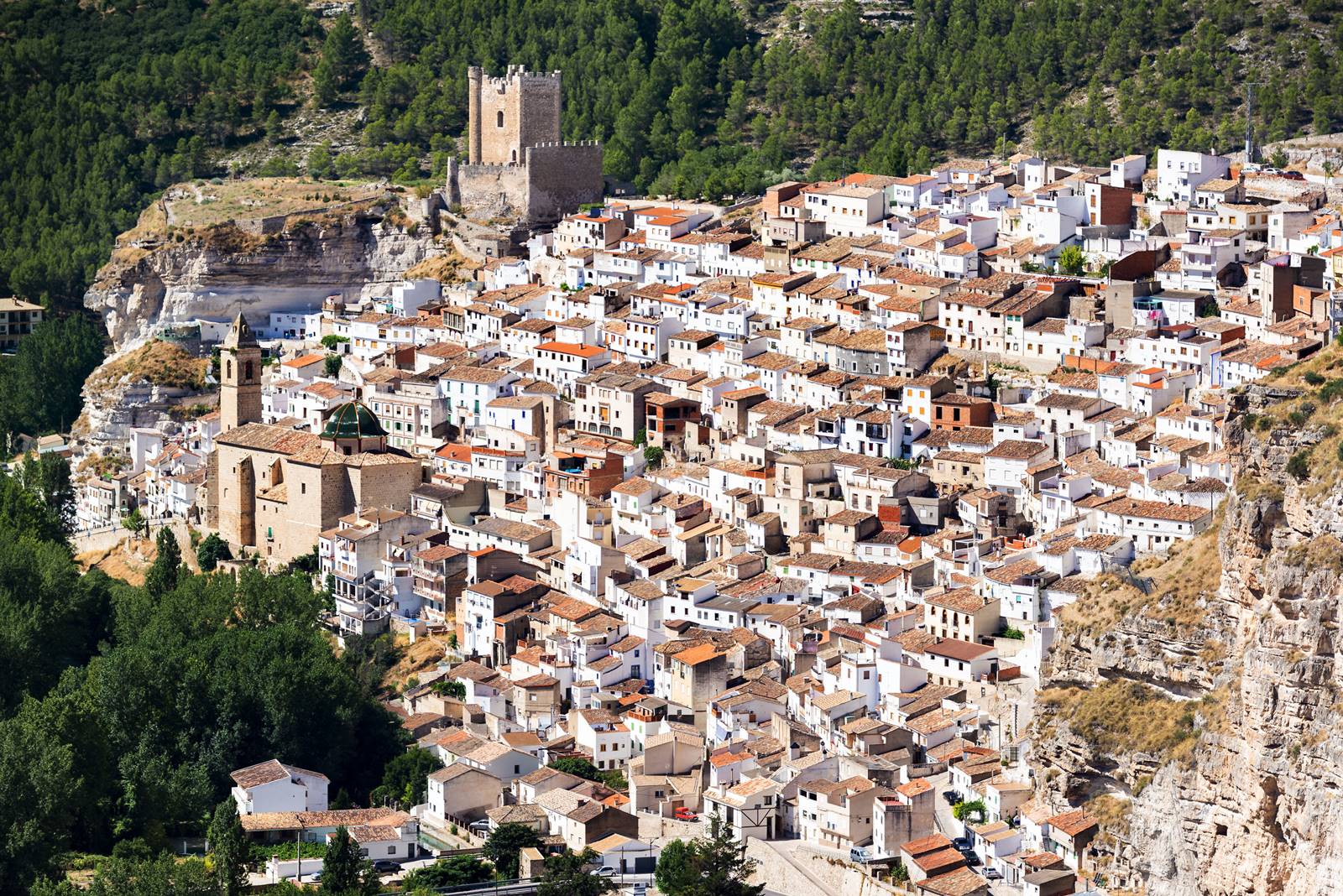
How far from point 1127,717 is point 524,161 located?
101ft

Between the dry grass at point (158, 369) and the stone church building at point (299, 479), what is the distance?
22.8ft

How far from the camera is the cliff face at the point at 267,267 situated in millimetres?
69875

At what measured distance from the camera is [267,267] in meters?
70.0

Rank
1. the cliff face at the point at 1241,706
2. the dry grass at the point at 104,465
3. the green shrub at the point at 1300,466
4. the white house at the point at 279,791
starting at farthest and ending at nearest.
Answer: the dry grass at the point at 104,465, the white house at the point at 279,791, the green shrub at the point at 1300,466, the cliff face at the point at 1241,706

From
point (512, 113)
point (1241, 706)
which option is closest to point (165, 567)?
point (512, 113)

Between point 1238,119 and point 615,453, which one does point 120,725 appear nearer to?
point 615,453

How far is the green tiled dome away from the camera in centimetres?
5656

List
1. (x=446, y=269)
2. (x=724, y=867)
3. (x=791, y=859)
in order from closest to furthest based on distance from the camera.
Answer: (x=724, y=867)
(x=791, y=859)
(x=446, y=269)

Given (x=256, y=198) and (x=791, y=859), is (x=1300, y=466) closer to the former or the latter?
(x=791, y=859)

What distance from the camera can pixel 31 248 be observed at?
81.9 meters

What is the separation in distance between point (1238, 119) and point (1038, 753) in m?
32.5

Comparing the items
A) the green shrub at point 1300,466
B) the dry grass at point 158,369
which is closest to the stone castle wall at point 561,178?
the dry grass at point 158,369

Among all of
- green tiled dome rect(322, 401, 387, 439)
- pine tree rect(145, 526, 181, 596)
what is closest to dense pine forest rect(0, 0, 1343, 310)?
green tiled dome rect(322, 401, 387, 439)

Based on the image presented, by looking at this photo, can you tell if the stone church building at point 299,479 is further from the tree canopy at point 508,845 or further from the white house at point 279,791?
the tree canopy at point 508,845
